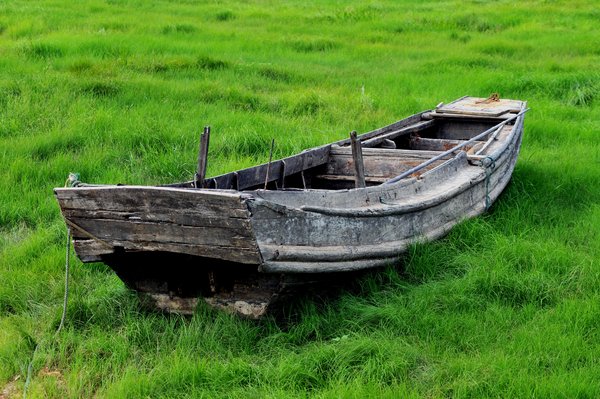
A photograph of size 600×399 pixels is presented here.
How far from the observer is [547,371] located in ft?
12.5

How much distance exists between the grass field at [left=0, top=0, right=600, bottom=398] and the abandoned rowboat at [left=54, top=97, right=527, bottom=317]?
17 centimetres

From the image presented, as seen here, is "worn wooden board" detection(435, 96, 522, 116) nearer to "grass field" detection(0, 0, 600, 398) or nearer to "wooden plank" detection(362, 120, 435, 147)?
"wooden plank" detection(362, 120, 435, 147)

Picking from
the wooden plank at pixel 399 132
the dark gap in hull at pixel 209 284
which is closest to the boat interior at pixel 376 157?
the wooden plank at pixel 399 132

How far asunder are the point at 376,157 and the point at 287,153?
158 cm

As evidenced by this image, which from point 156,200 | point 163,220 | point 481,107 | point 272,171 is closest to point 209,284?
point 163,220

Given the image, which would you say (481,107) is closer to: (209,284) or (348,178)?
(348,178)

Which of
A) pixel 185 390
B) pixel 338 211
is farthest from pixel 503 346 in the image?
pixel 185 390

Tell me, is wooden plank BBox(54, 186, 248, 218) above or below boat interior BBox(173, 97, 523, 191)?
above

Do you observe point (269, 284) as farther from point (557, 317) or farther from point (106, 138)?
point (106, 138)

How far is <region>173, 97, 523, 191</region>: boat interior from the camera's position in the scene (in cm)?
509

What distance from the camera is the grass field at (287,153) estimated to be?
12.9 ft

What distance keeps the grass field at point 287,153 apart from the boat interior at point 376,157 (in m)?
0.54

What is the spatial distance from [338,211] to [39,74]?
6.52 metres

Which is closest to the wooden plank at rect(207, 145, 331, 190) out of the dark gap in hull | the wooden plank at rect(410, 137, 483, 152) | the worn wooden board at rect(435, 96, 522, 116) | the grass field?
the dark gap in hull
